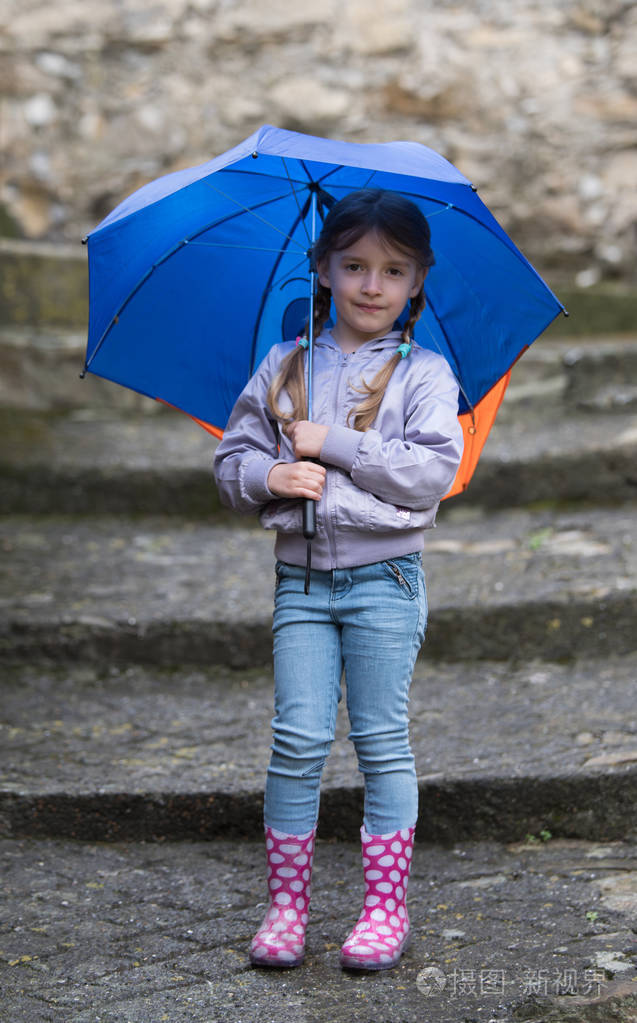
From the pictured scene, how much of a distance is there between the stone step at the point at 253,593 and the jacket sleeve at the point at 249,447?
114cm

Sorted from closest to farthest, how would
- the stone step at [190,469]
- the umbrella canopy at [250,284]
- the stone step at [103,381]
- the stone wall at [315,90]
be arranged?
the umbrella canopy at [250,284] → the stone step at [190,469] → the stone step at [103,381] → the stone wall at [315,90]

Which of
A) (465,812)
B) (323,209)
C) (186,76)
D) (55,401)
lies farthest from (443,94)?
(465,812)

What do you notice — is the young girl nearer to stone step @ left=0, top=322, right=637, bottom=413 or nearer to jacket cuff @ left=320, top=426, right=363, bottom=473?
jacket cuff @ left=320, top=426, right=363, bottom=473

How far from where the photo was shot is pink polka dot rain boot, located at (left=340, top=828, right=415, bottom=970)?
6.47 feet

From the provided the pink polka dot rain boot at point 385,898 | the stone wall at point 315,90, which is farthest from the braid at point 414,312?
the stone wall at point 315,90

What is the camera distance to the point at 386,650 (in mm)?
1989

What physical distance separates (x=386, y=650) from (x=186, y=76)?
395 centimetres

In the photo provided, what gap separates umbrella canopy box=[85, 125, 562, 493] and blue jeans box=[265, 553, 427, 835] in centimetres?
36

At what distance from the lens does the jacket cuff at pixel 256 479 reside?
77.5 inches

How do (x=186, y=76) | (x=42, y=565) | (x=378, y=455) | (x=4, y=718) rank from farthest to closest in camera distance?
1. (x=186, y=76)
2. (x=42, y=565)
3. (x=4, y=718)
4. (x=378, y=455)

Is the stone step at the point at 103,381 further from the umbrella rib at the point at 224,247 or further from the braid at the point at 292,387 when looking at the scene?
the braid at the point at 292,387

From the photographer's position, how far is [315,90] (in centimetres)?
516

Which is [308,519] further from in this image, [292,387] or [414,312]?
[414,312]

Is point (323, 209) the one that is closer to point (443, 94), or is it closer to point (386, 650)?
point (386, 650)
